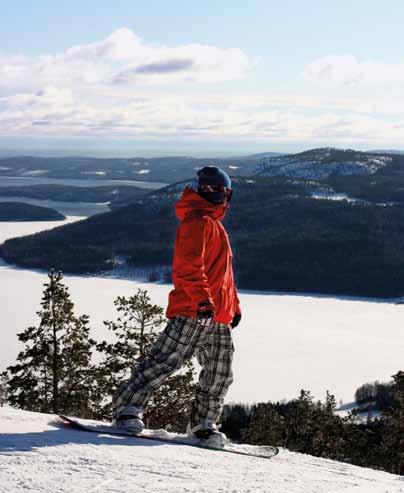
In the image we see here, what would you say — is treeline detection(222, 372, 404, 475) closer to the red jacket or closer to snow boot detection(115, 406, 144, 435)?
snow boot detection(115, 406, 144, 435)

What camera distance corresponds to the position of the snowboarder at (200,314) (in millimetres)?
6039

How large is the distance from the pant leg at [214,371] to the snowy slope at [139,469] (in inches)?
25.2

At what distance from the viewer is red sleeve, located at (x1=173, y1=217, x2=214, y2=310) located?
6.00m

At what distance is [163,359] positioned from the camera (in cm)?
636

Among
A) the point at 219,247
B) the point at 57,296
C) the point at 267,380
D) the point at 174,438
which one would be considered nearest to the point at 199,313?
the point at 219,247

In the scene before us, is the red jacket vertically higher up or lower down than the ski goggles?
lower down

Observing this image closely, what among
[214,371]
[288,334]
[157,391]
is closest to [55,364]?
[157,391]

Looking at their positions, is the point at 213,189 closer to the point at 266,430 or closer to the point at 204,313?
the point at 204,313

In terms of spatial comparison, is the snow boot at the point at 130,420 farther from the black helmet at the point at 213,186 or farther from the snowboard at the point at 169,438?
the black helmet at the point at 213,186

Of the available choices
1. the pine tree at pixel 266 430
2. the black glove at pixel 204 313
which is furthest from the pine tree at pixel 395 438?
the black glove at pixel 204 313

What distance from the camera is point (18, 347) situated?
282 feet

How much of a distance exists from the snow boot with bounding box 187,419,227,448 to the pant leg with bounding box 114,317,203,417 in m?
0.65

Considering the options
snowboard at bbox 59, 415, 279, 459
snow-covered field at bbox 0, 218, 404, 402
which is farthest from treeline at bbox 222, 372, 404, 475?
snow-covered field at bbox 0, 218, 404, 402

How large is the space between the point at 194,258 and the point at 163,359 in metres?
1.11
